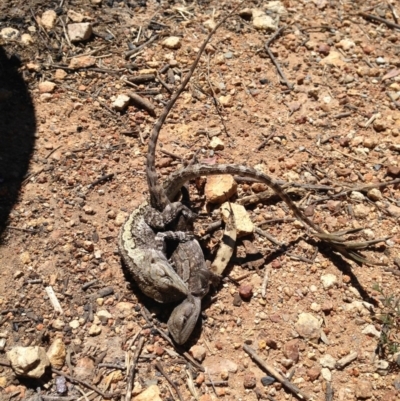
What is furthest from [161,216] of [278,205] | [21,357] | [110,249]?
[21,357]

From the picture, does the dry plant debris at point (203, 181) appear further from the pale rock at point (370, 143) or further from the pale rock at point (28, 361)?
the pale rock at point (28, 361)

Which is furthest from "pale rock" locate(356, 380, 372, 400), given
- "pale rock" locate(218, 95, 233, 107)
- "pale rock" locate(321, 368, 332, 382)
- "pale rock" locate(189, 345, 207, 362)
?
"pale rock" locate(218, 95, 233, 107)

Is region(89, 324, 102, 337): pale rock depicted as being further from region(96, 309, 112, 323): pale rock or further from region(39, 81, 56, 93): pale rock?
region(39, 81, 56, 93): pale rock

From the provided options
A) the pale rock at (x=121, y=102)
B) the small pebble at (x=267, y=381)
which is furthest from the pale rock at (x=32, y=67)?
the small pebble at (x=267, y=381)

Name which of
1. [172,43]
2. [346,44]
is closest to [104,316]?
[172,43]

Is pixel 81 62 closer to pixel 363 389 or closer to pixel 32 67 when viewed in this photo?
pixel 32 67

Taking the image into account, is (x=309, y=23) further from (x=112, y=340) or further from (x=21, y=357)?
(x=21, y=357)
